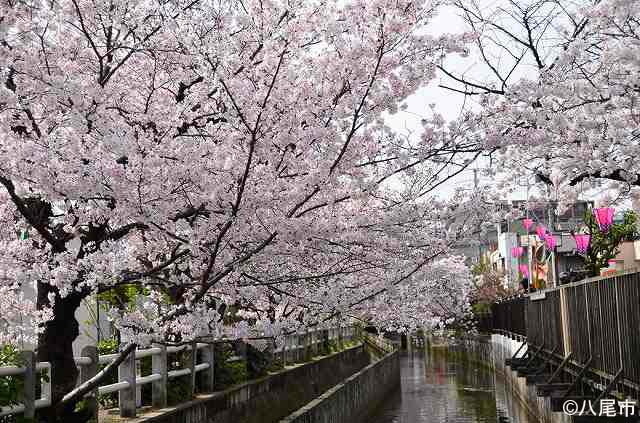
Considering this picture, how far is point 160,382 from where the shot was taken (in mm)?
11000

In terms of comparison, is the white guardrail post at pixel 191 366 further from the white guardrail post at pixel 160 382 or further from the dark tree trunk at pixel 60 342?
the dark tree trunk at pixel 60 342

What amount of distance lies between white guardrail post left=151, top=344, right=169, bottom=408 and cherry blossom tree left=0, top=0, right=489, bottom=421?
80.9 inches

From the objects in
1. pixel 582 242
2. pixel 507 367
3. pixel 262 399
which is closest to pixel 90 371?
pixel 262 399

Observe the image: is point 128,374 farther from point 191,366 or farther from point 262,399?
point 262,399

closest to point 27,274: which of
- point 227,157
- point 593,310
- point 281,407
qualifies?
point 227,157

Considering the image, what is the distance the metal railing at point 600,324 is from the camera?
12992 mm

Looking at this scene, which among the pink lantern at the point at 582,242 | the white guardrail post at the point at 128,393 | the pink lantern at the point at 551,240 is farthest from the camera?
the pink lantern at the point at 551,240

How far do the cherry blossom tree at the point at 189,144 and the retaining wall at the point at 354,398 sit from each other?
20.0ft

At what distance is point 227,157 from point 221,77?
3.74 feet

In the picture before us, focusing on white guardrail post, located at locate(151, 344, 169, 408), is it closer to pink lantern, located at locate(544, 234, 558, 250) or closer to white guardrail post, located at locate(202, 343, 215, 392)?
white guardrail post, located at locate(202, 343, 215, 392)

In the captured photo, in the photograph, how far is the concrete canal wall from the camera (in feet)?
59.7

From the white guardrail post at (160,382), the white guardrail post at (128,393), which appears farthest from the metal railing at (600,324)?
the white guardrail post at (128,393)

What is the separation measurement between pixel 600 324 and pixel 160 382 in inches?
348

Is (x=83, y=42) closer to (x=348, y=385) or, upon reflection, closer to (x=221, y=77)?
(x=221, y=77)
